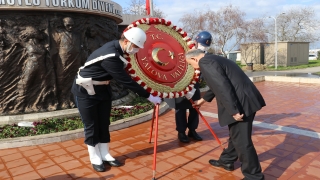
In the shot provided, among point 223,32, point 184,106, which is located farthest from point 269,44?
point 184,106

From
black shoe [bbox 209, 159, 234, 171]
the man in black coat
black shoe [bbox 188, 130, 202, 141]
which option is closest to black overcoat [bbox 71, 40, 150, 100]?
the man in black coat

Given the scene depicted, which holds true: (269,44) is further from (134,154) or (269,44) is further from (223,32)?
(134,154)

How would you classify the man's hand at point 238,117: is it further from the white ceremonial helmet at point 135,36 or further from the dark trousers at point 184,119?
the dark trousers at point 184,119

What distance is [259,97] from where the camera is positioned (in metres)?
2.97

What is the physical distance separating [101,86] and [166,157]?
54.7 inches

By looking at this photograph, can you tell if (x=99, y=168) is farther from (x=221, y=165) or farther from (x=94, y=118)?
(x=221, y=165)

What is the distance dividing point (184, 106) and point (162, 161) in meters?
0.96

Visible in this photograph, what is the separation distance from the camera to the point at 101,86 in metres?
3.39

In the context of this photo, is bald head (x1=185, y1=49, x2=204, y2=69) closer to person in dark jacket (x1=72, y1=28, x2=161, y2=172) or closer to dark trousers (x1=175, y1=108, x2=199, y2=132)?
person in dark jacket (x1=72, y1=28, x2=161, y2=172)

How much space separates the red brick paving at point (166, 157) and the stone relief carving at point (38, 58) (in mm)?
1450

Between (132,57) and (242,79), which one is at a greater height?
(132,57)

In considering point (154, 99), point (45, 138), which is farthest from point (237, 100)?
point (45, 138)

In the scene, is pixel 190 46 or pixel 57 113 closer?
pixel 190 46

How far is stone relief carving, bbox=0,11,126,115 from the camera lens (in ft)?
17.3
